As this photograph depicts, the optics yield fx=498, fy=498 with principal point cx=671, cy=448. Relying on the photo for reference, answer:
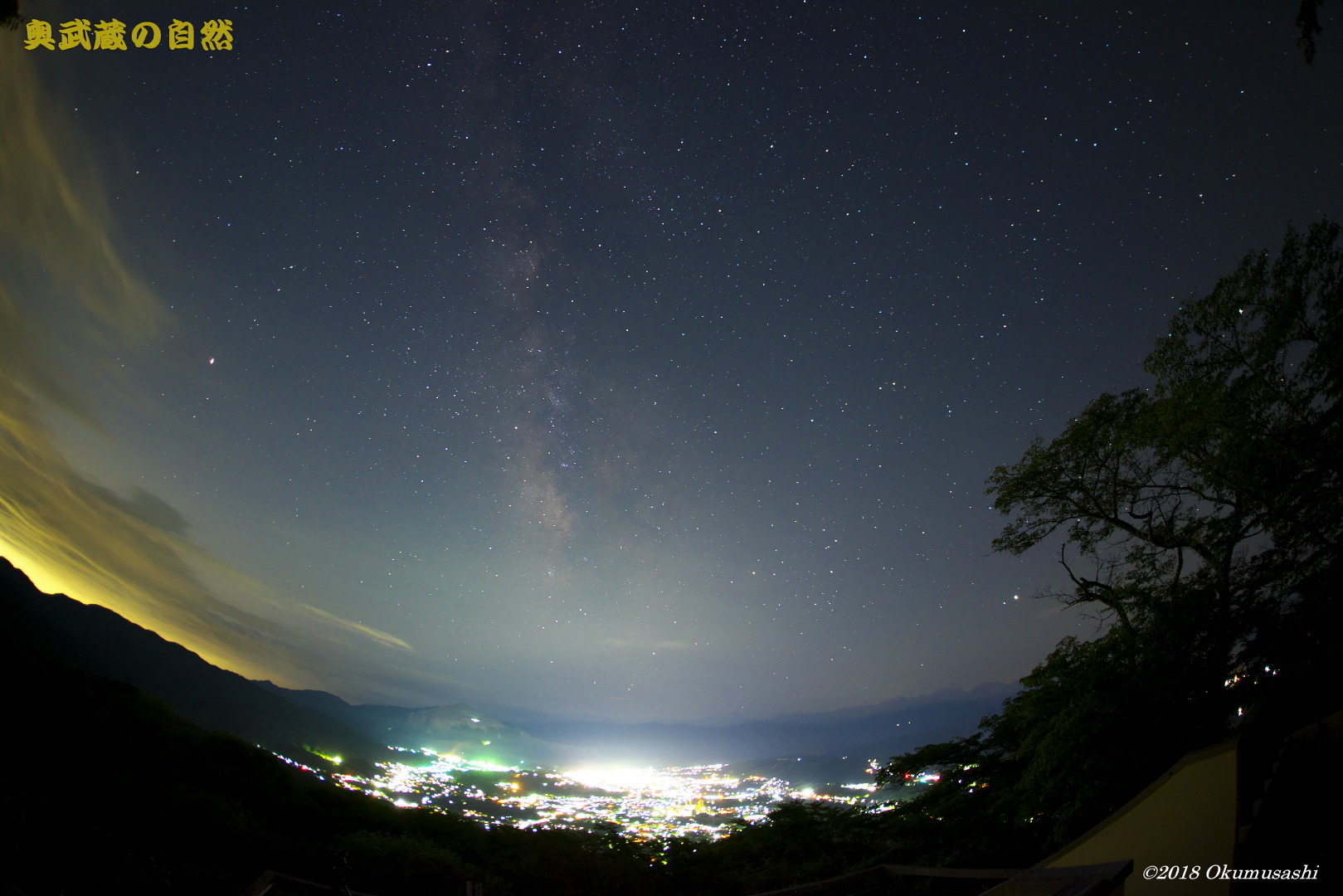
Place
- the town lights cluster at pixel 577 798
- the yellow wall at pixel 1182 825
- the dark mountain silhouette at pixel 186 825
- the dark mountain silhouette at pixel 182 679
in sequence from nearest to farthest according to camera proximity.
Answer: the yellow wall at pixel 1182 825
the dark mountain silhouette at pixel 186 825
the town lights cluster at pixel 577 798
the dark mountain silhouette at pixel 182 679

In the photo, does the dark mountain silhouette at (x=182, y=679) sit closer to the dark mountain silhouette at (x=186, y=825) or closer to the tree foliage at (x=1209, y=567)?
the dark mountain silhouette at (x=186, y=825)

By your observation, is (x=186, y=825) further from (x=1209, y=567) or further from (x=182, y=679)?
(x=182, y=679)

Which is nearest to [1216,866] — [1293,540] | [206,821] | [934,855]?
[1293,540]

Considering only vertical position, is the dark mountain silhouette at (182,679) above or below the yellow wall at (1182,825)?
below

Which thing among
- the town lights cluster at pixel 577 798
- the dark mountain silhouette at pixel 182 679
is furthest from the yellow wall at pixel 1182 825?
the dark mountain silhouette at pixel 182 679

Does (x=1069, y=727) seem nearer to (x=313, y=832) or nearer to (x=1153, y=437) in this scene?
A: (x=1153, y=437)

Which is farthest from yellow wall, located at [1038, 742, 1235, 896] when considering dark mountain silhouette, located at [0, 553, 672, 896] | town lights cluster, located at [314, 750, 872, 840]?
town lights cluster, located at [314, 750, 872, 840]

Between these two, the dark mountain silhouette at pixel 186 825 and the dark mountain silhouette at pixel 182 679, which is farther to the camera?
the dark mountain silhouette at pixel 182 679

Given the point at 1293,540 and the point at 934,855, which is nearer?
the point at 1293,540

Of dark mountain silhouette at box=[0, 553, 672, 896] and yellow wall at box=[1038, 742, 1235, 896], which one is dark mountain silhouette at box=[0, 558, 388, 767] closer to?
dark mountain silhouette at box=[0, 553, 672, 896]
